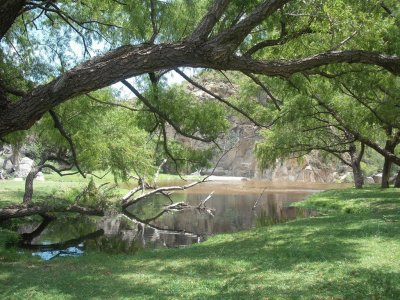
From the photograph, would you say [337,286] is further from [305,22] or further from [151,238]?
[151,238]

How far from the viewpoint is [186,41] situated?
5184mm

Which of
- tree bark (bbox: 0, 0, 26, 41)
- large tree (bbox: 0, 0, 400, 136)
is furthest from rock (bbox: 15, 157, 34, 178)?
tree bark (bbox: 0, 0, 26, 41)

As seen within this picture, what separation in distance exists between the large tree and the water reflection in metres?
5.43

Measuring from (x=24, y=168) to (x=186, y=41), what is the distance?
38.1m

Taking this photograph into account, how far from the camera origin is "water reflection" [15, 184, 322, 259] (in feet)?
44.1

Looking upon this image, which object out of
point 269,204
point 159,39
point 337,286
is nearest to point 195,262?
point 337,286

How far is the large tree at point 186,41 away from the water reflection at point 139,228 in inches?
214

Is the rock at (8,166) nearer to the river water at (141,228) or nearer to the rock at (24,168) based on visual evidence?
the rock at (24,168)

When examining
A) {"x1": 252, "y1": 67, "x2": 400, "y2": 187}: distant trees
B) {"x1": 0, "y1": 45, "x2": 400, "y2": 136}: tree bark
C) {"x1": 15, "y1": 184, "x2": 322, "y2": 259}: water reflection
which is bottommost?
{"x1": 15, "y1": 184, "x2": 322, "y2": 259}: water reflection

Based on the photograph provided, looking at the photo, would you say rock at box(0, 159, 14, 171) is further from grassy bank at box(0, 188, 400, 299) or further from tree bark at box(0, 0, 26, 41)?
tree bark at box(0, 0, 26, 41)

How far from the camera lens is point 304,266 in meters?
7.22

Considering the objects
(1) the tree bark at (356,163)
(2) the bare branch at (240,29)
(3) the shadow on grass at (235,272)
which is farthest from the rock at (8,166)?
(2) the bare branch at (240,29)

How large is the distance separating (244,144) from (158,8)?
5244 centimetres

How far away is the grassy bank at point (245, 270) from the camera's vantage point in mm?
5926
